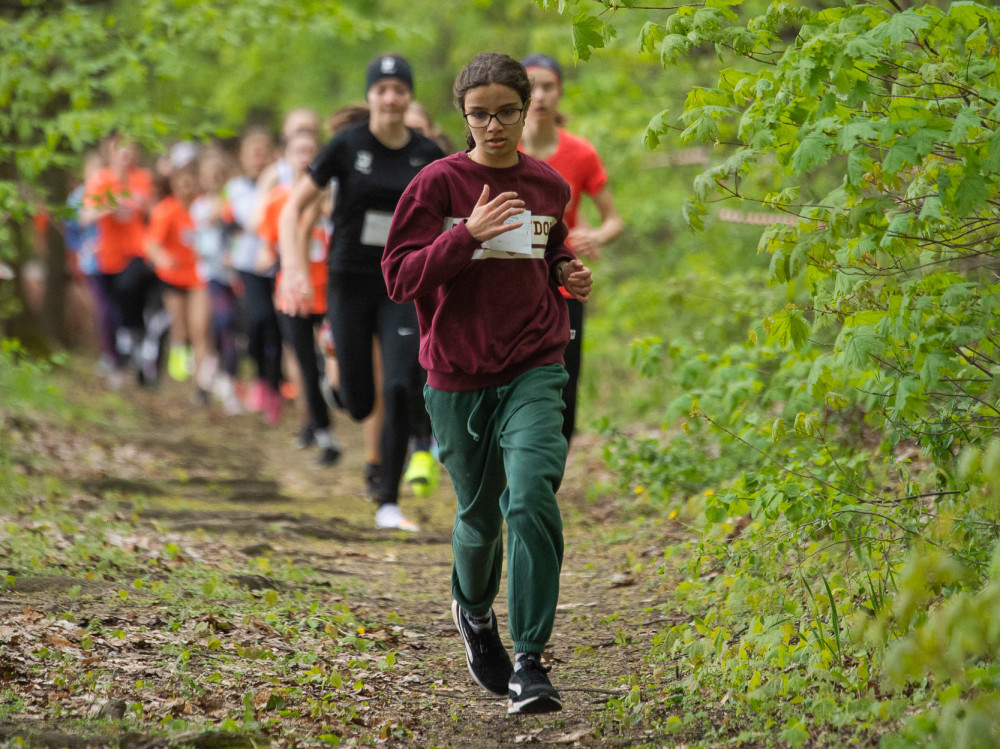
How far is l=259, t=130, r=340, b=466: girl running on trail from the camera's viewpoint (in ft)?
29.3

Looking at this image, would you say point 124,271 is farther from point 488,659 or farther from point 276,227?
point 488,659

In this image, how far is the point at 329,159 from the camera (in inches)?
257

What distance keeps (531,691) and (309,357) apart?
572cm

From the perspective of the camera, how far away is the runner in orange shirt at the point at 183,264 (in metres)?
13.3

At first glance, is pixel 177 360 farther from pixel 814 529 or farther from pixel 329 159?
pixel 814 529

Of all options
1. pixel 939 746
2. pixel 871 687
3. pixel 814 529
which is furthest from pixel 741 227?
pixel 939 746

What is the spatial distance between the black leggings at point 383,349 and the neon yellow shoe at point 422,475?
12 centimetres

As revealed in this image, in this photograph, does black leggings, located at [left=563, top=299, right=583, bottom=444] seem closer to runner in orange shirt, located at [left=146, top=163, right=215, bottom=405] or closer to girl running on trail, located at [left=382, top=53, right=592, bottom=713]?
girl running on trail, located at [left=382, top=53, right=592, bottom=713]

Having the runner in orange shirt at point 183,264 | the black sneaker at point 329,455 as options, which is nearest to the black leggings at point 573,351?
the black sneaker at point 329,455

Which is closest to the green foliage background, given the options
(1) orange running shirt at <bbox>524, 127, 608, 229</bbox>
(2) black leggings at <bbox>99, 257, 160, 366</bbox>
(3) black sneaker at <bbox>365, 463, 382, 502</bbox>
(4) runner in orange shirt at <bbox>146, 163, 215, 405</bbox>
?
(1) orange running shirt at <bbox>524, 127, 608, 229</bbox>

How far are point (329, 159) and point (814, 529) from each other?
354 cm

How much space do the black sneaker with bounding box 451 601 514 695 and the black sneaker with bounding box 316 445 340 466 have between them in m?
5.70

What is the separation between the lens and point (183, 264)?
43.7 ft

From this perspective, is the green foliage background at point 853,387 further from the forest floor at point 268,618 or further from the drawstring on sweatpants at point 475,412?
the drawstring on sweatpants at point 475,412
